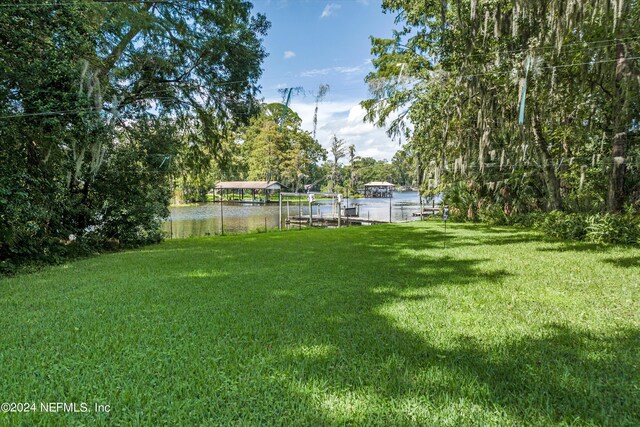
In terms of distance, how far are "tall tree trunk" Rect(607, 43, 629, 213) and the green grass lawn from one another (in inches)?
130

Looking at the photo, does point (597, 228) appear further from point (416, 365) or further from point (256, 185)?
point (256, 185)

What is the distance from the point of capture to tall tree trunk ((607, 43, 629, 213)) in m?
6.30

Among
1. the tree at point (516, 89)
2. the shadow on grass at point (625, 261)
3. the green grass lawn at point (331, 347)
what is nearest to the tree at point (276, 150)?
the tree at point (516, 89)

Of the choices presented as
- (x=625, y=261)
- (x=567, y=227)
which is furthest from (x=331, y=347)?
(x=567, y=227)

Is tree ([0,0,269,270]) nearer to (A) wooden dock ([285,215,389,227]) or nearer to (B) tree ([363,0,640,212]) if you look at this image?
(B) tree ([363,0,640,212])

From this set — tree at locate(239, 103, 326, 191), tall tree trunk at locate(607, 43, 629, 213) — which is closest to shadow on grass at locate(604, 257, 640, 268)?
tall tree trunk at locate(607, 43, 629, 213)

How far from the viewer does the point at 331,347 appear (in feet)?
7.41

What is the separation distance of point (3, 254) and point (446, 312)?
22.5 ft

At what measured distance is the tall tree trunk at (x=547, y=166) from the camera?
28.4 ft

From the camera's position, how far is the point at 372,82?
42.2ft

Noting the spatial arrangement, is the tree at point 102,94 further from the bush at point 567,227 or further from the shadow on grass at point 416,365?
the bush at point 567,227

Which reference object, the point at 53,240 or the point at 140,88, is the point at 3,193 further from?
the point at 140,88

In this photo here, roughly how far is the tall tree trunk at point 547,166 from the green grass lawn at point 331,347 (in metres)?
5.05

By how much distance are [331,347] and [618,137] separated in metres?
7.67
